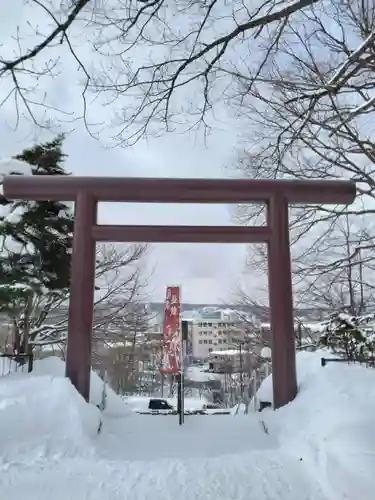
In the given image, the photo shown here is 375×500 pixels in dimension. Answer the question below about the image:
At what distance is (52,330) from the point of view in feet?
49.1

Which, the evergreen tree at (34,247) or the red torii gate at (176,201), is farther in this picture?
the evergreen tree at (34,247)

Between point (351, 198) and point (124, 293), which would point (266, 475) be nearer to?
point (351, 198)

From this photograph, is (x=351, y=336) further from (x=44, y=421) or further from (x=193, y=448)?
(x=44, y=421)

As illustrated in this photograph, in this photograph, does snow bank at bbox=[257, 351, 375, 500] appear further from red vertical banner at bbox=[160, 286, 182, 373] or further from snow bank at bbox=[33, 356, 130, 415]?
snow bank at bbox=[33, 356, 130, 415]

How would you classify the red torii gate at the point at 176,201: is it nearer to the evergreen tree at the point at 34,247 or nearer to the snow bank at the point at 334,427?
the snow bank at the point at 334,427

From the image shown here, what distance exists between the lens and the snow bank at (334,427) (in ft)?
11.9

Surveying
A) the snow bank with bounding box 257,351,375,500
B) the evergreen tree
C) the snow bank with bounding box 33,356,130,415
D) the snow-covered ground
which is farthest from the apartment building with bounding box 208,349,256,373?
the snow-covered ground

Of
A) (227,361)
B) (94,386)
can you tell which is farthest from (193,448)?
(227,361)

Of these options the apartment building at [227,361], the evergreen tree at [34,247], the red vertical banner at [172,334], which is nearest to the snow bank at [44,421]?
the red vertical banner at [172,334]

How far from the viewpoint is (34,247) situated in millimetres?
11320

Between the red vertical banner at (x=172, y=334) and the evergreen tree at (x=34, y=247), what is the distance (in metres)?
3.87

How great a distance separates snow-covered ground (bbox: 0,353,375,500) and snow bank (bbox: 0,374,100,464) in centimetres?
1

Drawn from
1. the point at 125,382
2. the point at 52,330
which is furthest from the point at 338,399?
the point at 125,382

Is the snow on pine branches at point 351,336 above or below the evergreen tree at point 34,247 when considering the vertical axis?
below
